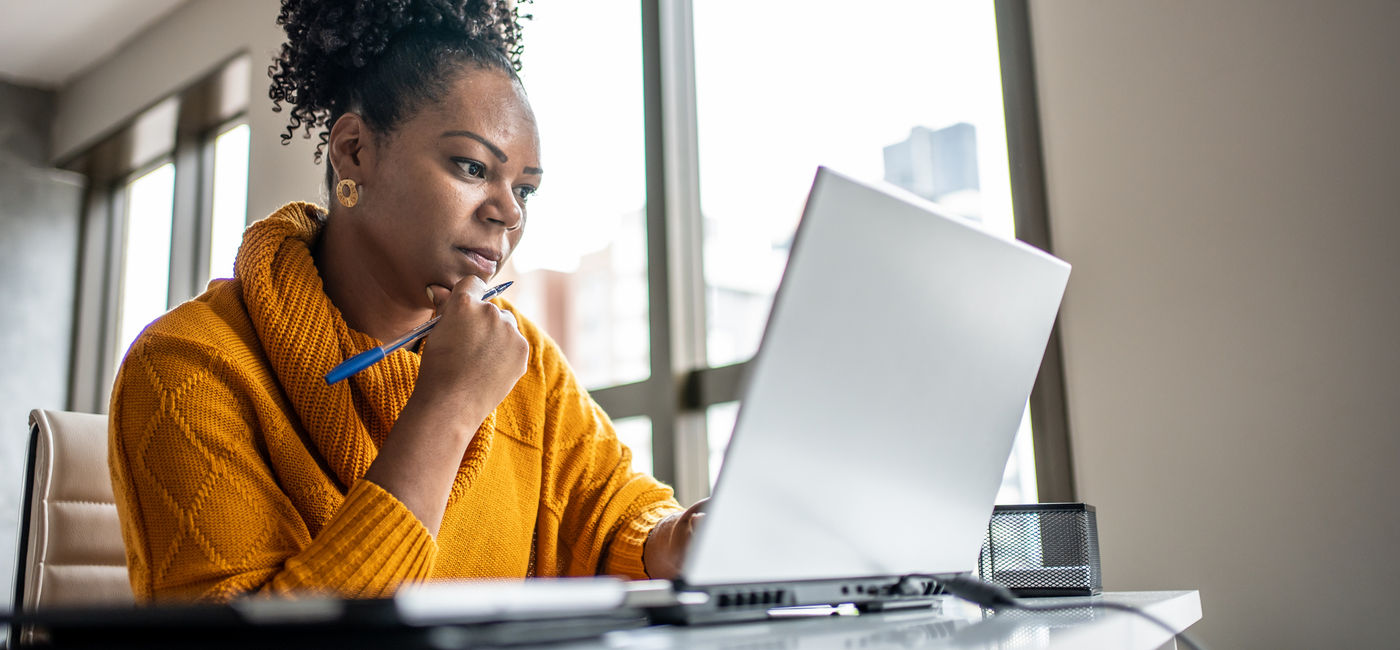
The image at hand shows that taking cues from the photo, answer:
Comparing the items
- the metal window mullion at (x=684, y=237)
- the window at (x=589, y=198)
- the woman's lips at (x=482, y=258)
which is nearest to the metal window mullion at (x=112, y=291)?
the window at (x=589, y=198)

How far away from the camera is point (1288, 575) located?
1.23 metres

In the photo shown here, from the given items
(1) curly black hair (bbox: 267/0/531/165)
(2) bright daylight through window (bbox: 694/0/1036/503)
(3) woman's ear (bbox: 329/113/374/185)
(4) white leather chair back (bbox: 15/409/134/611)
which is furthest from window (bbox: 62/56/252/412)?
(3) woman's ear (bbox: 329/113/374/185)

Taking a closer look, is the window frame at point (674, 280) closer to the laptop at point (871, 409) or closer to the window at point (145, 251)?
the laptop at point (871, 409)

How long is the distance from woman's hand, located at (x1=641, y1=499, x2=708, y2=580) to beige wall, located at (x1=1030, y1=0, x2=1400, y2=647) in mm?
648

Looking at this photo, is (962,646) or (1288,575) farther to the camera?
(1288,575)

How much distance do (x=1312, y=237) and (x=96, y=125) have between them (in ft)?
12.4

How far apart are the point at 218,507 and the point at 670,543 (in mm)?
449

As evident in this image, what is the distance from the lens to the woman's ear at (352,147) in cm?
125

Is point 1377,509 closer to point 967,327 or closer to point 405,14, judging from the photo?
point 967,327

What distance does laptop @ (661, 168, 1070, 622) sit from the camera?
55cm

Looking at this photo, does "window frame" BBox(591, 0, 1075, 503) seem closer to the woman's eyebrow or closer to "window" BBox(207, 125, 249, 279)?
the woman's eyebrow

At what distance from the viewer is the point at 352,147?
126 cm

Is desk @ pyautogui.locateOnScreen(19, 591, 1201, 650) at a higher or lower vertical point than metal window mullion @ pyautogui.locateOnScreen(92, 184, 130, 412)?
lower

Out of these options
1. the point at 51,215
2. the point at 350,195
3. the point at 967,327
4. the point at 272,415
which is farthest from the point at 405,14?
the point at 51,215
